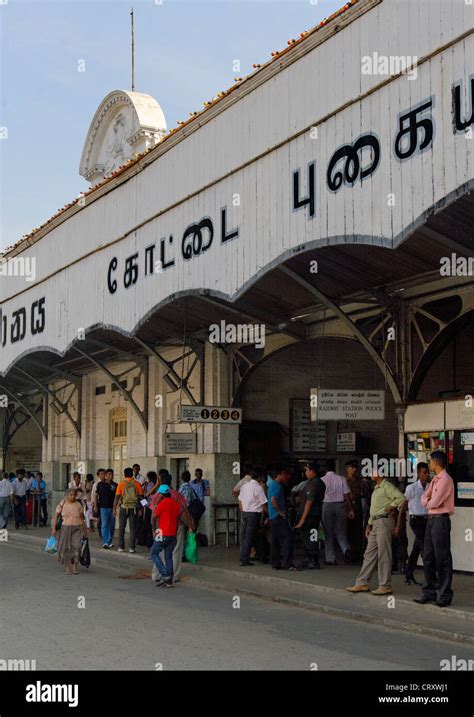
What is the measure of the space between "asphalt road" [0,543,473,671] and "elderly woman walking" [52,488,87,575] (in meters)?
2.08

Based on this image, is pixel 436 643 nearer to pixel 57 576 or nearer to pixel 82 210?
pixel 57 576

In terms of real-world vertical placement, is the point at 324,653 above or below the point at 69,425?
below

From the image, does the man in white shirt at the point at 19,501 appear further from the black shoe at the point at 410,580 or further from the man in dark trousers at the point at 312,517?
the black shoe at the point at 410,580

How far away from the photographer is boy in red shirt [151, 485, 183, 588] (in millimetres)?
14172

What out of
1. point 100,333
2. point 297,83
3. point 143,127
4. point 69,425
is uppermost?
point 143,127

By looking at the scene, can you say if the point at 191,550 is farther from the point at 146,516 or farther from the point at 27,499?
the point at 27,499

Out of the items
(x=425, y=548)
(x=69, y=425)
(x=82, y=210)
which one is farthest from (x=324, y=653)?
(x=69, y=425)

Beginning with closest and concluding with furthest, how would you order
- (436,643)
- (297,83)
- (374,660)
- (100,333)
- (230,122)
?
1. (374,660)
2. (436,643)
3. (297,83)
4. (230,122)
5. (100,333)

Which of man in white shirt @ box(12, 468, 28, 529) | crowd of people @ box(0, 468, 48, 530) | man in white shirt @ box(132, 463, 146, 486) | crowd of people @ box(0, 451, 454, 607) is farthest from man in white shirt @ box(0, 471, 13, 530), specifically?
crowd of people @ box(0, 451, 454, 607)

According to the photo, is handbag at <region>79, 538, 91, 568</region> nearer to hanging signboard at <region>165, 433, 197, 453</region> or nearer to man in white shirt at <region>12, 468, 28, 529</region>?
hanging signboard at <region>165, 433, 197, 453</region>

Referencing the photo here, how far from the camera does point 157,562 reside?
14.3 meters

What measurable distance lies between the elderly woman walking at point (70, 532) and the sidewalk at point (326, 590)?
100cm

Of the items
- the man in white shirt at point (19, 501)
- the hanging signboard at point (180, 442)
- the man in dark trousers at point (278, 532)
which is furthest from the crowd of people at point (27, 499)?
the man in dark trousers at point (278, 532)

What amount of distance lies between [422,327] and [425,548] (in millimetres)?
5262
